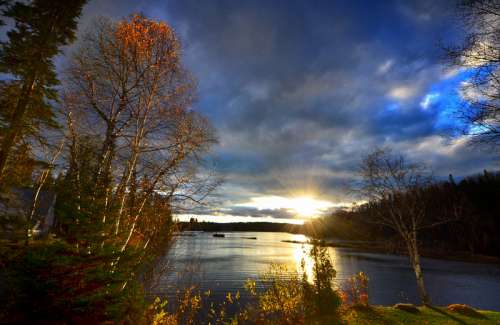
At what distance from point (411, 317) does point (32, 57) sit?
71.9 ft

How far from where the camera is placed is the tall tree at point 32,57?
12.2m

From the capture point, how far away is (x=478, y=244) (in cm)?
6525

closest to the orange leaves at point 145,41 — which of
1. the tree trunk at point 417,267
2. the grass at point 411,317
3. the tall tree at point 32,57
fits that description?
the tall tree at point 32,57

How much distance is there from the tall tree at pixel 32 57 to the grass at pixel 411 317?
56.1ft

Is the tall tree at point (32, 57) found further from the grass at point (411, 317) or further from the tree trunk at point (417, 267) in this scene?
the tree trunk at point (417, 267)

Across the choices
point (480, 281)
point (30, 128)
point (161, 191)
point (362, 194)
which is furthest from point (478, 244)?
point (30, 128)

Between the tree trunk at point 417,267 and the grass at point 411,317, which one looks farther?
the tree trunk at point 417,267

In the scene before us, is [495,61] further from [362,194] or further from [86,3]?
[86,3]

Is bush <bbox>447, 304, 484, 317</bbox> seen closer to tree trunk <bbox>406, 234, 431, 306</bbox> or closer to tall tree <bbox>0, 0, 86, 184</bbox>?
tree trunk <bbox>406, 234, 431, 306</bbox>

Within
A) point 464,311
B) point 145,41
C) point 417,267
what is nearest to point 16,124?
point 145,41

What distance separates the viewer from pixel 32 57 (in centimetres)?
1241

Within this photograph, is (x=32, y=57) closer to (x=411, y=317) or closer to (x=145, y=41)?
(x=145, y=41)

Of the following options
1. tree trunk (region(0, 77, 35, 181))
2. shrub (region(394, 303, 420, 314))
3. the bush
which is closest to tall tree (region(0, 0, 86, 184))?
tree trunk (region(0, 77, 35, 181))

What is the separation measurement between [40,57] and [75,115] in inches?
316
